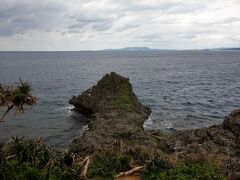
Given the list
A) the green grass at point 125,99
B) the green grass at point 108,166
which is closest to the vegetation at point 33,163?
the green grass at point 108,166

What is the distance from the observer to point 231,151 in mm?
29297

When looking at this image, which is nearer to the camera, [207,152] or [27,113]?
[207,152]

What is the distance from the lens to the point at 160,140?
34.3 metres

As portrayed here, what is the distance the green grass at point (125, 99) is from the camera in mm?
47750

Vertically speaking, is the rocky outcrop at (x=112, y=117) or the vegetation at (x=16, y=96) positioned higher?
the vegetation at (x=16, y=96)

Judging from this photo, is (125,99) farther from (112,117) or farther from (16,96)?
(16,96)

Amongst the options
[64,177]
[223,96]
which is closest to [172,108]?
[223,96]

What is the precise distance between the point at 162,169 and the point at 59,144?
776 inches

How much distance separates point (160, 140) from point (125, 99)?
53.9ft

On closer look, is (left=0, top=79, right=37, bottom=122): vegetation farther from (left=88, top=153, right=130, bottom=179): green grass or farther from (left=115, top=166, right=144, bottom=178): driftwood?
(left=115, top=166, right=144, bottom=178): driftwood

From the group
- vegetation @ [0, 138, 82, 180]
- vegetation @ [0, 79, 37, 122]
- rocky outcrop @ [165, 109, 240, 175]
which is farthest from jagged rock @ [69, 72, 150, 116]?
vegetation @ [0, 79, 37, 122]

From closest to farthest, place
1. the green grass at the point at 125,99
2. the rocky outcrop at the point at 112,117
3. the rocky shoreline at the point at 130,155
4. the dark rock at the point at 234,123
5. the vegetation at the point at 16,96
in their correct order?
1. the vegetation at the point at 16,96
2. the rocky shoreline at the point at 130,155
3. the rocky outcrop at the point at 112,117
4. the dark rock at the point at 234,123
5. the green grass at the point at 125,99

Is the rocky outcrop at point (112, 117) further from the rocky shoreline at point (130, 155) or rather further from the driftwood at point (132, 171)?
the driftwood at point (132, 171)

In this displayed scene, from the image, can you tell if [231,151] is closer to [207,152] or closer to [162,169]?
[207,152]
